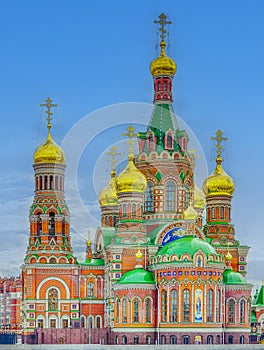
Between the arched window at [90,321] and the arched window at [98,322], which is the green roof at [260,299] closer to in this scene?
the arched window at [98,322]

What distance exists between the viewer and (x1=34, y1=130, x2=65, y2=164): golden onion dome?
66188mm

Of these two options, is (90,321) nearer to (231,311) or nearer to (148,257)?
(148,257)

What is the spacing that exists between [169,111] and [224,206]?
816 cm

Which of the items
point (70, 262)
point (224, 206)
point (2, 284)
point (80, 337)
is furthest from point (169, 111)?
point (2, 284)

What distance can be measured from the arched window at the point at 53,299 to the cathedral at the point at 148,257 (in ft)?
0.23

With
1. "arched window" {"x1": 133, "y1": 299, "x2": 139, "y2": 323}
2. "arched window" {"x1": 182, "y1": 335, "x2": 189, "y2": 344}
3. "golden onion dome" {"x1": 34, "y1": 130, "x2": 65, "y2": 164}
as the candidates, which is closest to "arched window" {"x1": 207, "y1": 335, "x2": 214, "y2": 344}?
"arched window" {"x1": 182, "y1": 335, "x2": 189, "y2": 344}

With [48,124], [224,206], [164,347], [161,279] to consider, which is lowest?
[164,347]

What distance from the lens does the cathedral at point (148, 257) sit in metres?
60.8

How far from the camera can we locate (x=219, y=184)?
70.4m

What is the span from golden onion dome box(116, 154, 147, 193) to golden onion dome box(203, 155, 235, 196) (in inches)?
254

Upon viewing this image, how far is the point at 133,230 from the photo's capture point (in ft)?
214

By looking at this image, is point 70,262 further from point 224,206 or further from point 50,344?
point 224,206

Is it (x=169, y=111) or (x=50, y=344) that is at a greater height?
(x=169, y=111)

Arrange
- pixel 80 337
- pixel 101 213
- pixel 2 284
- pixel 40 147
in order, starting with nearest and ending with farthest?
pixel 80 337 < pixel 40 147 < pixel 101 213 < pixel 2 284
